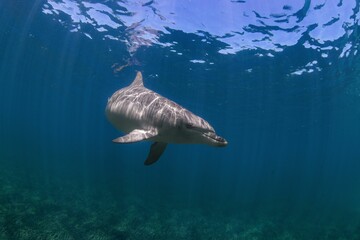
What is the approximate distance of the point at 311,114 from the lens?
39250 millimetres

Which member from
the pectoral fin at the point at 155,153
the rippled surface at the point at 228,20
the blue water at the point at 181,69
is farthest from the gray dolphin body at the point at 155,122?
the rippled surface at the point at 228,20

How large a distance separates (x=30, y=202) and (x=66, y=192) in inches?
181

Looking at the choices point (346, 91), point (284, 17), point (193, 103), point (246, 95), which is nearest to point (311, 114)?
point (346, 91)

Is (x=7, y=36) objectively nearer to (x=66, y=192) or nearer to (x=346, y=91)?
(x=66, y=192)

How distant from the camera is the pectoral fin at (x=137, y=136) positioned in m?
5.40

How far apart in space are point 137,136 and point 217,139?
1.64 metres

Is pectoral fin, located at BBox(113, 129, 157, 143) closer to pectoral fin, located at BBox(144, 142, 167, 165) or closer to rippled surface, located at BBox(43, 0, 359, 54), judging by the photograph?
pectoral fin, located at BBox(144, 142, 167, 165)

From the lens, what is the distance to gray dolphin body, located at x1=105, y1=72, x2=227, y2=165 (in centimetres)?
546

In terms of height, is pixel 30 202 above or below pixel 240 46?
below

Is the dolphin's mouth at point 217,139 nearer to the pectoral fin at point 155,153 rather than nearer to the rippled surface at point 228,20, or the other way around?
the pectoral fin at point 155,153

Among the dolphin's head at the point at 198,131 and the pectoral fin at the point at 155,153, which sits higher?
the dolphin's head at the point at 198,131

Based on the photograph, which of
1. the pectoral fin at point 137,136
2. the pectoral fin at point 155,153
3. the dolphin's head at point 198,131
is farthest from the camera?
the pectoral fin at point 155,153

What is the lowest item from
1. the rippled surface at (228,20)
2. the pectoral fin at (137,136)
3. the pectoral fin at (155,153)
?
the pectoral fin at (155,153)

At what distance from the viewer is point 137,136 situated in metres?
5.74
